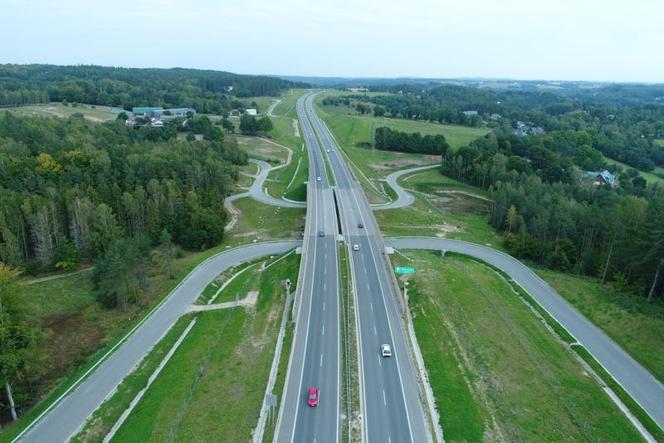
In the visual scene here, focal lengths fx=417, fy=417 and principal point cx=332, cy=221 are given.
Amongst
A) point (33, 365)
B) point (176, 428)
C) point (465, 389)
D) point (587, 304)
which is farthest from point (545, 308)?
point (33, 365)

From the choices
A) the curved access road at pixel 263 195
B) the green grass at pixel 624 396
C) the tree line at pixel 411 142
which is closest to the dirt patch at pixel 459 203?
the curved access road at pixel 263 195

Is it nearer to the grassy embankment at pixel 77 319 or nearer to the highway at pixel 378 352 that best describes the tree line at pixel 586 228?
the highway at pixel 378 352

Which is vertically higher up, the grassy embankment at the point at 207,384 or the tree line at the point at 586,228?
the tree line at the point at 586,228

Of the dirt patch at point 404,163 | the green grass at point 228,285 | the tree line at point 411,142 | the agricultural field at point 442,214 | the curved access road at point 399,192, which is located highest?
the tree line at point 411,142

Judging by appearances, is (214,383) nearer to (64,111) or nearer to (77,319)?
(77,319)

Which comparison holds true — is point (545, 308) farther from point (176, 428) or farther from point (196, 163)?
point (196, 163)

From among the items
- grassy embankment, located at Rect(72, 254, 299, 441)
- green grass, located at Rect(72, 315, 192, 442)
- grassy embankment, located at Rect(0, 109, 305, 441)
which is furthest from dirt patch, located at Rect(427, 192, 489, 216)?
green grass, located at Rect(72, 315, 192, 442)

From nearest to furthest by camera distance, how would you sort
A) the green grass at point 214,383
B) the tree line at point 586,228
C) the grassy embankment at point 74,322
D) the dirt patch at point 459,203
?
1. the green grass at point 214,383
2. the grassy embankment at point 74,322
3. the tree line at point 586,228
4. the dirt patch at point 459,203
